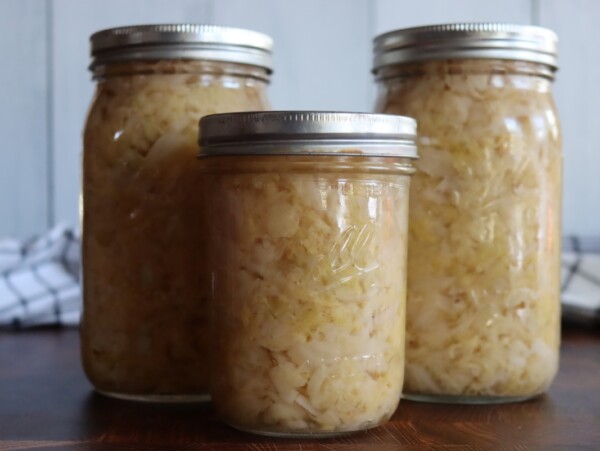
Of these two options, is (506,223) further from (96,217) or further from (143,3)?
(143,3)

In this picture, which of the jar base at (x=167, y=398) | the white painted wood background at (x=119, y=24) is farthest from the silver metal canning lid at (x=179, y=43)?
the white painted wood background at (x=119, y=24)

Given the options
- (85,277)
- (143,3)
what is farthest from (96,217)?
(143,3)

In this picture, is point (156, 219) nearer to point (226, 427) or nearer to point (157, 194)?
point (157, 194)

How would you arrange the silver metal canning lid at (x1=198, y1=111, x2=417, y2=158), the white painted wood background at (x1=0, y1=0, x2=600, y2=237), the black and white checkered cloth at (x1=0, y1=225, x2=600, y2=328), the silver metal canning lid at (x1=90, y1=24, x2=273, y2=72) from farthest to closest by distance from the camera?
the white painted wood background at (x1=0, y1=0, x2=600, y2=237) → the black and white checkered cloth at (x1=0, y1=225, x2=600, y2=328) → the silver metal canning lid at (x1=90, y1=24, x2=273, y2=72) → the silver metal canning lid at (x1=198, y1=111, x2=417, y2=158)

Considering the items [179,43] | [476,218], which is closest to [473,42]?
[476,218]

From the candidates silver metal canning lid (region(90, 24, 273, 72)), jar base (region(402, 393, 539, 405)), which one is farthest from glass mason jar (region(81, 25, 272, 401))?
jar base (region(402, 393, 539, 405))

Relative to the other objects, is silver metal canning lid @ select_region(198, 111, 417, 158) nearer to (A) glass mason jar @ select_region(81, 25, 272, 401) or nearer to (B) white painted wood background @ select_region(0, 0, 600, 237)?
(A) glass mason jar @ select_region(81, 25, 272, 401)
